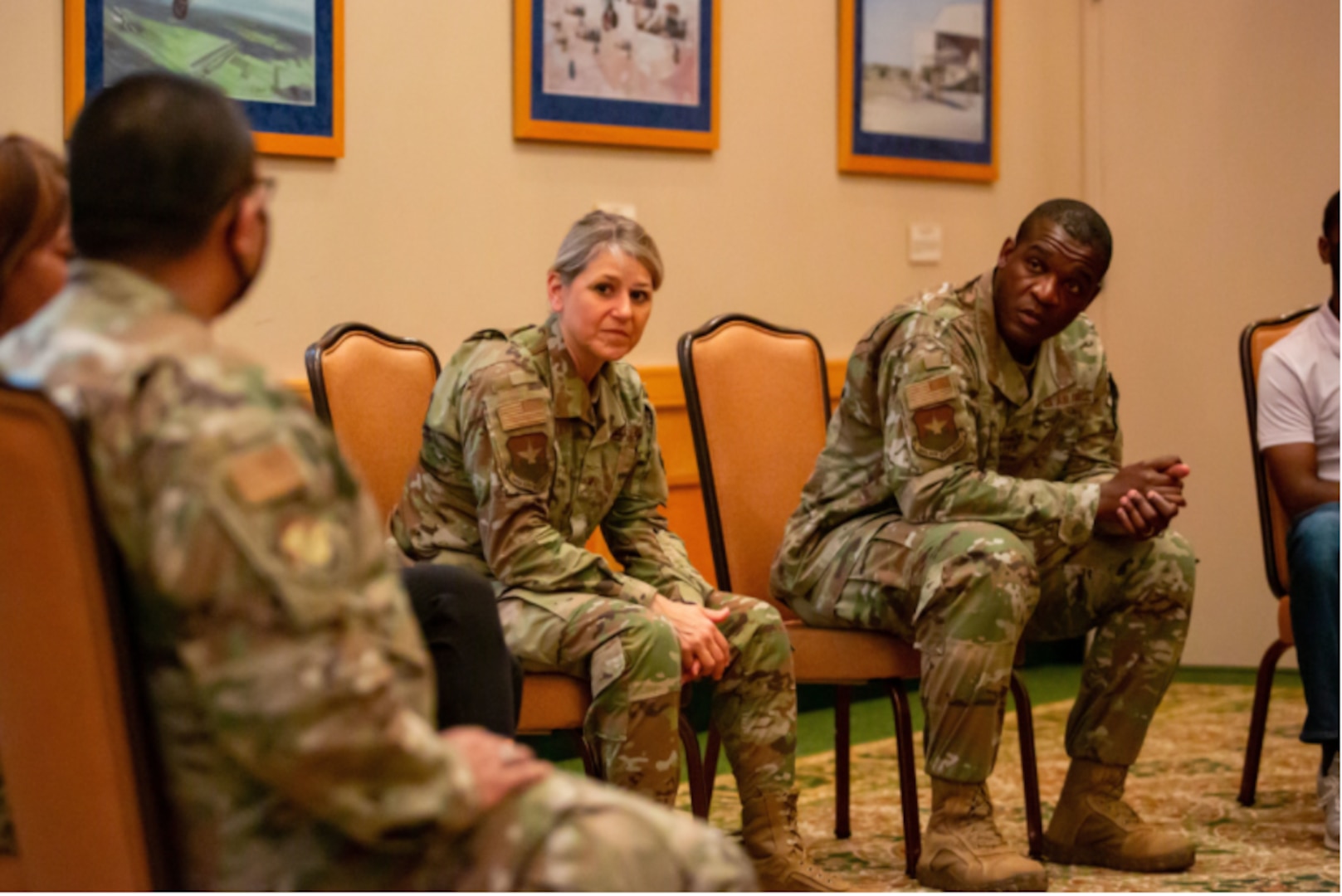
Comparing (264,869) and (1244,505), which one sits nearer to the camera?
(264,869)

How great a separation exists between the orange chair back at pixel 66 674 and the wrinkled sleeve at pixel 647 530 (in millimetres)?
1549

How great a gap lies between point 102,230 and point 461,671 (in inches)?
33.4

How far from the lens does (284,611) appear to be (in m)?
1.19

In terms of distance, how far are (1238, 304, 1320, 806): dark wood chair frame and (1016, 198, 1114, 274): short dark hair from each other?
0.67 metres

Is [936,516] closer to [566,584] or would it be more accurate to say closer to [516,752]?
[566,584]

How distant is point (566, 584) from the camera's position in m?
2.69

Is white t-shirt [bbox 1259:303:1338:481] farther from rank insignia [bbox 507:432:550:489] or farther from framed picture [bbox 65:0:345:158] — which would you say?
framed picture [bbox 65:0:345:158]

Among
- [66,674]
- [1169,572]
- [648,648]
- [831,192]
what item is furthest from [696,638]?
[831,192]

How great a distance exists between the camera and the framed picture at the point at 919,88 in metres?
4.86

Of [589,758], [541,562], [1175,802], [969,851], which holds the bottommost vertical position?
[1175,802]

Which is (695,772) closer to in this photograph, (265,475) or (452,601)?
(452,601)

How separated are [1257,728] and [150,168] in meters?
3.04

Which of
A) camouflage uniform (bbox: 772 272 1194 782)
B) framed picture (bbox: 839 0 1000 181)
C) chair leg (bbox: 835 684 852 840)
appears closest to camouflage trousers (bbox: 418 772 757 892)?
camouflage uniform (bbox: 772 272 1194 782)

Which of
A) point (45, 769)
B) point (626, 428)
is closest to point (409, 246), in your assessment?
point (626, 428)
